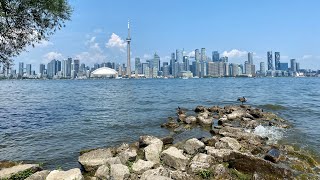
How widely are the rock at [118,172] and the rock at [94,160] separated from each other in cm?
161

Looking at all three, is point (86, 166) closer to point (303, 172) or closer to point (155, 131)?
point (303, 172)

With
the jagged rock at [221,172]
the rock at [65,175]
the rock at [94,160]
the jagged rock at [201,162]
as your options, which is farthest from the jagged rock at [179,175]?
the rock at [65,175]

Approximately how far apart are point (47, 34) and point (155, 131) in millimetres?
12817

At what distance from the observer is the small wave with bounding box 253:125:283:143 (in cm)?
2155

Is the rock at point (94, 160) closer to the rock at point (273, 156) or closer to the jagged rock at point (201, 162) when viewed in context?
the jagged rock at point (201, 162)

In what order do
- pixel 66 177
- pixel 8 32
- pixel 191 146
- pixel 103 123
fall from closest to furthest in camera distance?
pixel 66 177 → pixel 191 146 → pixel 8 32 → pixel 103 123

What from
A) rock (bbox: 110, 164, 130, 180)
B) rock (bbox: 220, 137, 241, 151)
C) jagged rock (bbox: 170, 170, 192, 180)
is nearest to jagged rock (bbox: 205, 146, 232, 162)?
rock (bbox: 220, 137, 241, 151)

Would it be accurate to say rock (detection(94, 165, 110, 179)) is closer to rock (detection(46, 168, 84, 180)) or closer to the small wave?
rock (detection(46, 168, 84, 180))

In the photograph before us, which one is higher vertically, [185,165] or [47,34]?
[47,34]

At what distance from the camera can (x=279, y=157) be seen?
582 inches

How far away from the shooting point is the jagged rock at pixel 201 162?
13047 mm

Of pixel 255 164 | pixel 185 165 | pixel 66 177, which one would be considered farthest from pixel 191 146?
pixel 66 177

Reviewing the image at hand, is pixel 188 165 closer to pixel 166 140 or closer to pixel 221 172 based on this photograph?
pixel 221 172

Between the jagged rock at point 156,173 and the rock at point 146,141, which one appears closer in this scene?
the jagged rock at point 156,173
